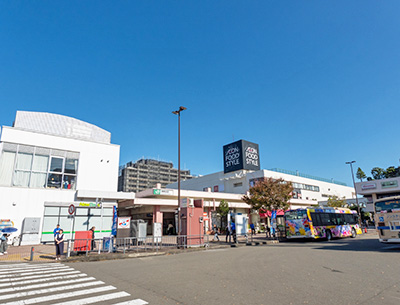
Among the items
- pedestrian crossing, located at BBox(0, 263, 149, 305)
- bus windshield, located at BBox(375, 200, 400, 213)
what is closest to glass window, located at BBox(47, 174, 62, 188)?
pedestrian crossing, located at BBox(0, 263, 149, 305)

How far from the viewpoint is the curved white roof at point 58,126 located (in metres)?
26.4

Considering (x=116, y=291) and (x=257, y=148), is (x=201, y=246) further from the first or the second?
(x=257, y=148)

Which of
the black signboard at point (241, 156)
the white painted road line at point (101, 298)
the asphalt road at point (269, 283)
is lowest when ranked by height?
the asphalt road at point (269, 283)

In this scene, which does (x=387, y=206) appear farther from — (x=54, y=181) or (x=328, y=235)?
(x=54, y=181)

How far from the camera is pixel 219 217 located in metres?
39.4

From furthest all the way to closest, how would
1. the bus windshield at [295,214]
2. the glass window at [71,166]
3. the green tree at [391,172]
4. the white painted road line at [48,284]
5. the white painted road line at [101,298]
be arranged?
1. the green tree at [391,172]
2. the glass window at [71,166]
3. the bus windshield at [295,214]
4. the white painted road line at [48,284]
5. the white painted road line at [101,298]

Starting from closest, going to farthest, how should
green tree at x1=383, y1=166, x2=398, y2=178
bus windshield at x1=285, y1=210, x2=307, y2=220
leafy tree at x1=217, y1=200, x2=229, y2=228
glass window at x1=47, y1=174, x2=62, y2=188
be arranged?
bus windshield at x1=285, y1=210, x2=307, y2=220 < glass window at x1=47, y1=174, x2=62, y2=188 < leafy tree at x1=217, y1=200, x2=229, y2=228 < green tree at x1=383, y1=166, x2=398, y2=178

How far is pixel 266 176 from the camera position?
50562 mm

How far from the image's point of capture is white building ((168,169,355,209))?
174 feet

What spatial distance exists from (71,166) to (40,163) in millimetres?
2730

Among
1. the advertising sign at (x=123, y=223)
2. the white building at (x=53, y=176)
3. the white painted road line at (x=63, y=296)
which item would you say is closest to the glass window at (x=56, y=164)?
the white building at (x=53, y=176)

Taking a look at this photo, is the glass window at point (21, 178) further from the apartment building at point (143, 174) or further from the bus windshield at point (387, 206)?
the apartment building at point (143, 174)

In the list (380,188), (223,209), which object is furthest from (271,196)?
(380,188)

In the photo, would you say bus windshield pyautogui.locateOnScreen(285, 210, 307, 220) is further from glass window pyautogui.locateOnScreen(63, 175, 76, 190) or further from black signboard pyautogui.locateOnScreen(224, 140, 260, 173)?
black signboard pyautogui.locateOnScreen(224, 140, 260, 173)
